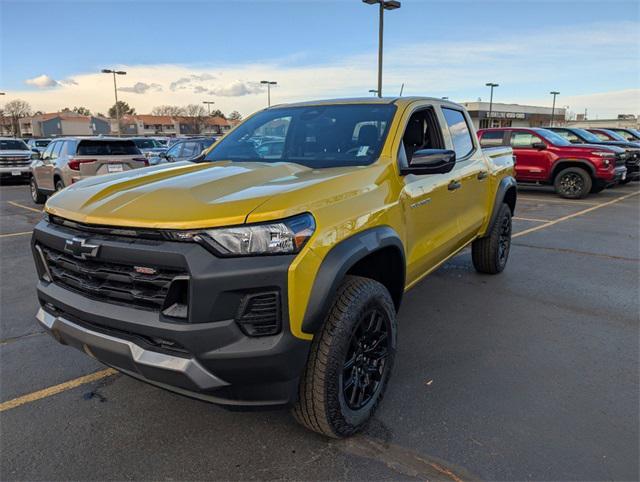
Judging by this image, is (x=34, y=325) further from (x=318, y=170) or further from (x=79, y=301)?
(x=318, y=170)

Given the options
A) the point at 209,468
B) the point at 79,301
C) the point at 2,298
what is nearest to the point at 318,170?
the point at 79,301

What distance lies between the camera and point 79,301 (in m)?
2.36

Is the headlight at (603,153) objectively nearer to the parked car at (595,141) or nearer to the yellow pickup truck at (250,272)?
the parked car at (595,141)

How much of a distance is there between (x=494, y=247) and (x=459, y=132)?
1.55 m

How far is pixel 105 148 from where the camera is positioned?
415 inches

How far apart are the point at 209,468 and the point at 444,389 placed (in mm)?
1535

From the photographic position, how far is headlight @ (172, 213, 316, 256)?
6.72ft

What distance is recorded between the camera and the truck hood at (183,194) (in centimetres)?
211

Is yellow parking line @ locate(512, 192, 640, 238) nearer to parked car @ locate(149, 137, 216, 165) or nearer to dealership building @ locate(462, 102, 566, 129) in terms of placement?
parked car @ locate(149, 137, 216, 165)

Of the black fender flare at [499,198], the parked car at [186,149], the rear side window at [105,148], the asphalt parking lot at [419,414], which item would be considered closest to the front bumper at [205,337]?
the asphalt parking lot at [419,414]

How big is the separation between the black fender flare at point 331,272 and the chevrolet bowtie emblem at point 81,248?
1030 mm

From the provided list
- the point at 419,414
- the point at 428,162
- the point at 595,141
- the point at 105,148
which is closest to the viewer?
the point at 419,414

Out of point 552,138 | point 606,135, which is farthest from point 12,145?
point 606,135

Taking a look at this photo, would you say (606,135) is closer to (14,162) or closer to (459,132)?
(459,132)
